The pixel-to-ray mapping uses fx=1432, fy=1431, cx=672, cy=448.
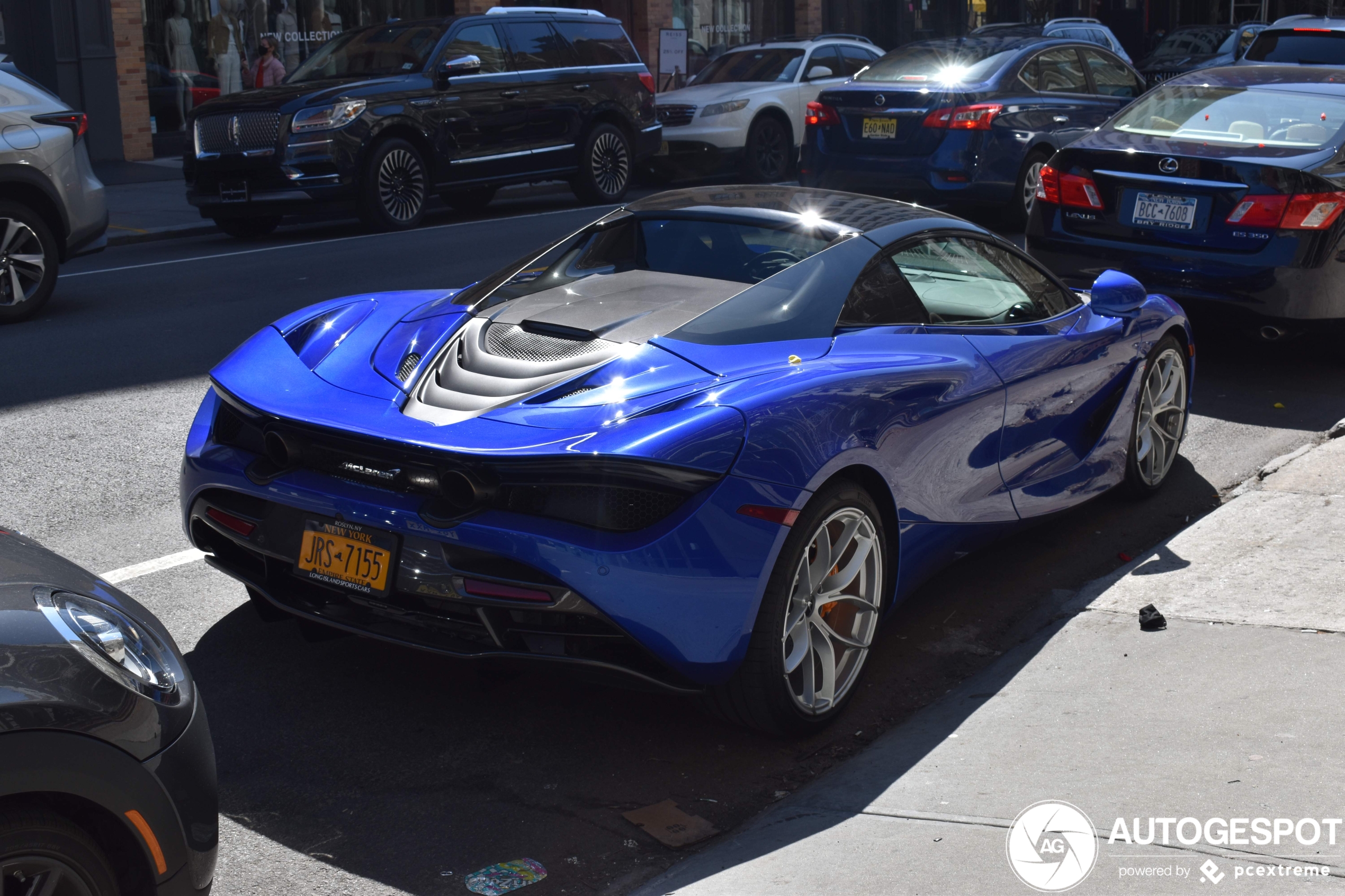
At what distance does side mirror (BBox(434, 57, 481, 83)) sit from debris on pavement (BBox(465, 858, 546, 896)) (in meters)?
11.8

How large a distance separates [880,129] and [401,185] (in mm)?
4663

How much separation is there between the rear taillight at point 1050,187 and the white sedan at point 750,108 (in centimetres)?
904

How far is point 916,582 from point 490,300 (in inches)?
62.1

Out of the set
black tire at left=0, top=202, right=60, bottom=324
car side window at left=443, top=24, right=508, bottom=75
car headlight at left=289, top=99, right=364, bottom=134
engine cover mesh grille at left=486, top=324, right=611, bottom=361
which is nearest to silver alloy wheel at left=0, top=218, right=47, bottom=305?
black tire at left=0, top=202, right=60, bottom=324

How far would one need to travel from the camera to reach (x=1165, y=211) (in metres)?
7.70

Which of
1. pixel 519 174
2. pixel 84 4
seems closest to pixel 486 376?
pixel 519 174

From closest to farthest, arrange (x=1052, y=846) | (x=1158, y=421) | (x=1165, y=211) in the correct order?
1. (x=1052, y=846)
2. (x=1158, y=421)
3. (x=1165, y=211)

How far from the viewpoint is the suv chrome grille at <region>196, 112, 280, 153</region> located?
12977 mm

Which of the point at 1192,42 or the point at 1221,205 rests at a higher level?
the point at 1192,42

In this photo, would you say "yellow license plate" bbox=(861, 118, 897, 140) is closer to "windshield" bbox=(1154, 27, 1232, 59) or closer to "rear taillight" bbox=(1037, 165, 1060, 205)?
"rear taillight" bbox=(1037, 165, 1060, 205)

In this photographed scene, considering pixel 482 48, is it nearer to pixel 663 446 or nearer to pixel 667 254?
pixel 667 254

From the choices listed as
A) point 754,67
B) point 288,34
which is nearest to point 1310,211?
point 754,67

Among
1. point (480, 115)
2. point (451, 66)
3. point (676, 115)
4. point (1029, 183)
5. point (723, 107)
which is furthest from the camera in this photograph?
point (676, 115)

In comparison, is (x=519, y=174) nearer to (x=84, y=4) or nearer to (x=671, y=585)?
(x=84, y=4)
